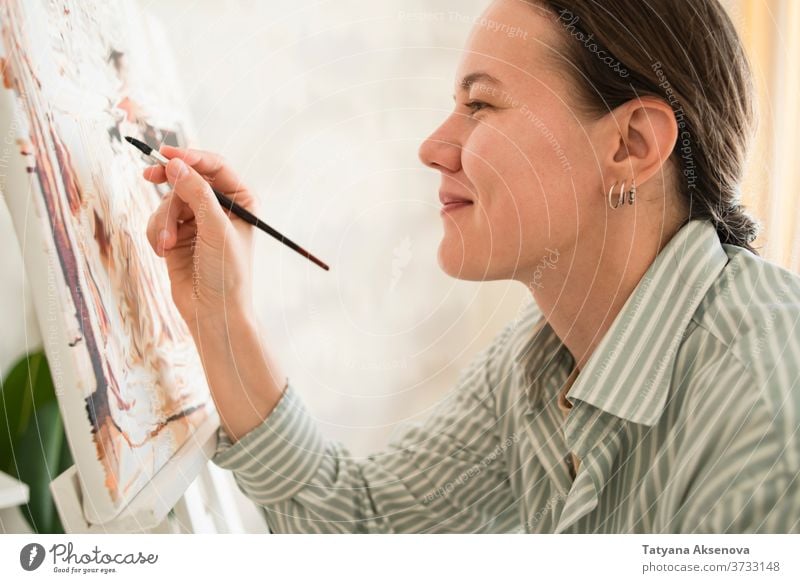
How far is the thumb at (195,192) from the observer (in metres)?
0.48

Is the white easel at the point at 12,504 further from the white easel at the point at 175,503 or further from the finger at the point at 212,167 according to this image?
the finger at the point at 212,167

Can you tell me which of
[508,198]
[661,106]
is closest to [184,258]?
[508,198]

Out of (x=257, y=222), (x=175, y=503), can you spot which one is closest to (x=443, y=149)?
(x=257, y=222)

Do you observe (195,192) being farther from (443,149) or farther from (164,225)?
(443,149)

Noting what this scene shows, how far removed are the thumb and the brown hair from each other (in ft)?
0.80

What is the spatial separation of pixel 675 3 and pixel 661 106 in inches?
2.6

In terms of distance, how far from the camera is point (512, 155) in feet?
1.61

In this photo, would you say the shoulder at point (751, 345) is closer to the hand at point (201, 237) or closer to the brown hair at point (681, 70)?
the brown hair at point (681, 70)

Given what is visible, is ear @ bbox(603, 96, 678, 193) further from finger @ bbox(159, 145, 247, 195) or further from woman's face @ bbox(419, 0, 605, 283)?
finger @ bbox(159, 145, 247, 195)

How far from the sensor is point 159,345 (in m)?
0.49

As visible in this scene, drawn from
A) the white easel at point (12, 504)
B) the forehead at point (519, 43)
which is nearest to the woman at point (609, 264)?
the forehead at point (519, 43)
